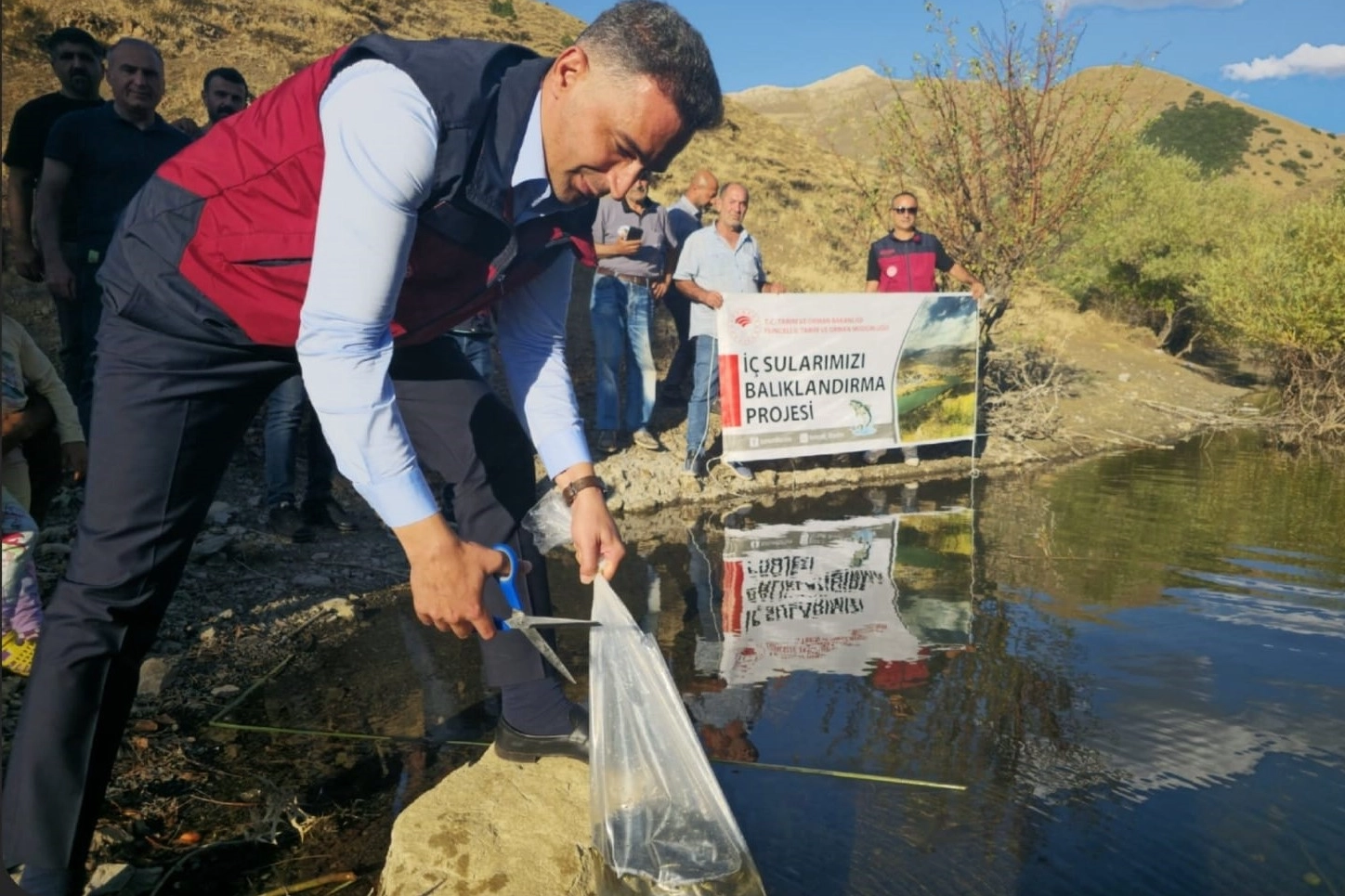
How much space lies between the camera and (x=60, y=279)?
208 inches

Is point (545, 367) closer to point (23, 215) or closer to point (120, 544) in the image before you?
point (120, 544)

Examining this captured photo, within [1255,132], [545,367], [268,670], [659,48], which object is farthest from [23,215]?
[1255,132]

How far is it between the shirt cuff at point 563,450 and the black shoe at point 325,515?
3837mm

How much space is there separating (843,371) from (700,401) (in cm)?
141

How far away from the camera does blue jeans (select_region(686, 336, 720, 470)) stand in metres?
8.36

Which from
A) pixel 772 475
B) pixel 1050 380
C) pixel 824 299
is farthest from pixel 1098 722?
pixel 1050 380

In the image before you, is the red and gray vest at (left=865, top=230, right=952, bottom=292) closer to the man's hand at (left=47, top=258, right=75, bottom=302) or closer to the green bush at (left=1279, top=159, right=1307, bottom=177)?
the man's hand at (left=47, top=258, right=75, bottom=302)

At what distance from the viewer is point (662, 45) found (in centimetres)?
210

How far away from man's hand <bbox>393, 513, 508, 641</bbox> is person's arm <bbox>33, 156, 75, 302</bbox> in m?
4.15

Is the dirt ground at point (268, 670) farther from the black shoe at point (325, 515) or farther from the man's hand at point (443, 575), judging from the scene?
the man's hand at point (443, 575)

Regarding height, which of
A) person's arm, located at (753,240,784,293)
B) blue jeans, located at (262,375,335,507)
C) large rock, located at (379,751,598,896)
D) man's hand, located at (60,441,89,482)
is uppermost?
person's arm, located at (753,240,784,293)

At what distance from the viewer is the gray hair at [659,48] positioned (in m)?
2.09

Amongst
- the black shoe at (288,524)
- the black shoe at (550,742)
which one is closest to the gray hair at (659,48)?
the black shoe at (550,742)

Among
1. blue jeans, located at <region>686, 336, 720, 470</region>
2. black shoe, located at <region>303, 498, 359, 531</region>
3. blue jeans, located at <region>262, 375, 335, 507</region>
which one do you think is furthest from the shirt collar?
blue jeans, located at <region>686, 336, 720, 470</region>
